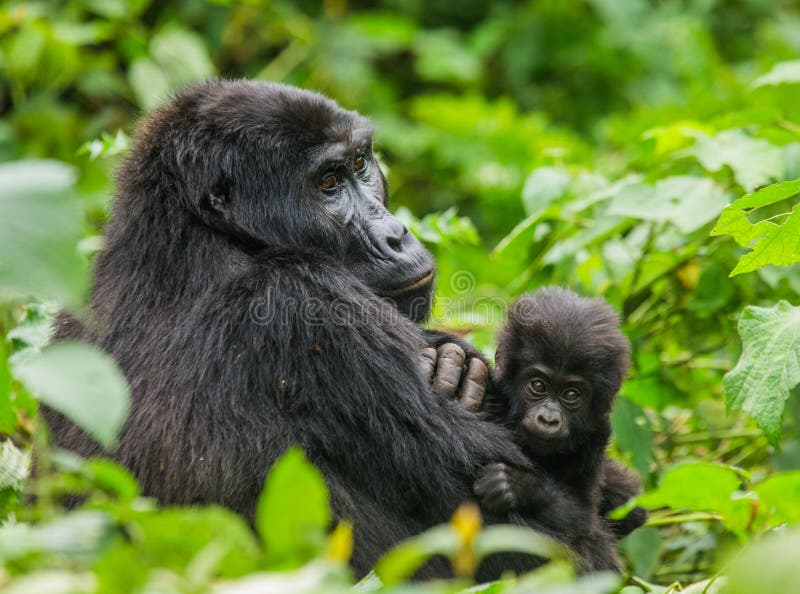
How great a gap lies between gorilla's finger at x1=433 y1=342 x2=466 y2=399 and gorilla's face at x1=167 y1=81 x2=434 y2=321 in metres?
0.21

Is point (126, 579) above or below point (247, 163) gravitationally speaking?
below

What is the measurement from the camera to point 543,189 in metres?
3.92

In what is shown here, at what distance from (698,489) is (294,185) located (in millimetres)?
1620

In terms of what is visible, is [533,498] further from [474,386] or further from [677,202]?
[677,202]

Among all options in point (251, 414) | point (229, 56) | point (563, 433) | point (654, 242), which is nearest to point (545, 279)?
point (654, 242)

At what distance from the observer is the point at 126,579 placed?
1466 mm

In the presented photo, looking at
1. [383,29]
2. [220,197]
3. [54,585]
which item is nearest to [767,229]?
[220,197]

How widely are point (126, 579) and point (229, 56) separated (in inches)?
259

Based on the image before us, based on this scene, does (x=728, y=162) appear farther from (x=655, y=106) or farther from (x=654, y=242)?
(x=655, y=106)

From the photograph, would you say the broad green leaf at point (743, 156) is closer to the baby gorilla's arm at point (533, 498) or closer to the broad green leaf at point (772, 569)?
the baby gorilla's arm at point (533, 498)

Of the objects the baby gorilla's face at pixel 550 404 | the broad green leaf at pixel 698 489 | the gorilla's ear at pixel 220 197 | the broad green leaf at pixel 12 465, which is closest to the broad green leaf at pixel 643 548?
the baby gorilla's face at pixel 550 404

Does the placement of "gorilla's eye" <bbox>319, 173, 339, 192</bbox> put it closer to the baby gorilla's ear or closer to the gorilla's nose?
the baby gorilla's ear

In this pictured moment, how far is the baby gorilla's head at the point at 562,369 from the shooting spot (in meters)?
3.02

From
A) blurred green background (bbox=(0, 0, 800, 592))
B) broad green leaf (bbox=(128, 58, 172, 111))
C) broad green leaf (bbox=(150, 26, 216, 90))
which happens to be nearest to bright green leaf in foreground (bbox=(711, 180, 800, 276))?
blurred green background (bbox=(0, 0, 800, 592))
